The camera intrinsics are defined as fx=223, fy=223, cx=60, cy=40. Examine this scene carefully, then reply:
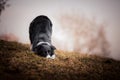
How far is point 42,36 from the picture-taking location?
447 inches

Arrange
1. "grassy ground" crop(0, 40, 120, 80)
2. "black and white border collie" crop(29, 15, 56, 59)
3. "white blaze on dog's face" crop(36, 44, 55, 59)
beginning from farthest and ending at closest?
"black and white border collie" crop(29, 15, 56, 59)
"white blaze on dog's face" crop(36, 44, 55, 59)
"grassy ground" crop(0, 40, 120, 80)

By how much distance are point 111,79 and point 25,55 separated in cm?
391

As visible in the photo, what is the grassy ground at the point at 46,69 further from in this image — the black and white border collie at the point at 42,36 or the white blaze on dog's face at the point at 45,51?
the black and white border collie at the point at 42,36

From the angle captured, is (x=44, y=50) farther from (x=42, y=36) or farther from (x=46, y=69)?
(x=46, y=69)

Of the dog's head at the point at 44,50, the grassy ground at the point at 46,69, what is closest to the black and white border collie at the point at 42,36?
the dog's head at the point at 44,50

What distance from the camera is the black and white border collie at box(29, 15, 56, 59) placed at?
34.3 feet

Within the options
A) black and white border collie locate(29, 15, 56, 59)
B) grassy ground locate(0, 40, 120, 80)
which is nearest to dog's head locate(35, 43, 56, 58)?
black and white border collie locate(29, 15, 56, 59)

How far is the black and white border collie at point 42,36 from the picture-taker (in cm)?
1045

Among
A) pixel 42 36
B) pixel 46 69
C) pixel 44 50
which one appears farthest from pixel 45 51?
pixel 46 69

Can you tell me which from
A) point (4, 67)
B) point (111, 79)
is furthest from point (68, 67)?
point (4, 67)

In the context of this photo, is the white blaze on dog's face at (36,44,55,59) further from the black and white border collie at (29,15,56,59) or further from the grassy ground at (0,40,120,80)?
the grassy ground at (0,40,120,80)

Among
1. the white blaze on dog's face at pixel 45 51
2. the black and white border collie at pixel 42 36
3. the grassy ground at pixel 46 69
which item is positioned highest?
the black and white border collie at pixel 42 36

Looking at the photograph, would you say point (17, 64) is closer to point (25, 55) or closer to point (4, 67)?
point (4, 67)

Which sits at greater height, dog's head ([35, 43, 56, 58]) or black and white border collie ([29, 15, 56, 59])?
black and white border collie ([29, 15, 56, 59])
